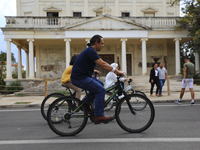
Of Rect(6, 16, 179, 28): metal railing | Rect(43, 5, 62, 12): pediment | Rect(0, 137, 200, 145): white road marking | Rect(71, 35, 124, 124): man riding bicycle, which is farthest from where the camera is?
Rect(43, 5, 62, 12): pediment

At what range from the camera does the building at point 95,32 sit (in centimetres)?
2308

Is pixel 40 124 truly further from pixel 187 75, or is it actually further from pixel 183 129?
pixel 187 75

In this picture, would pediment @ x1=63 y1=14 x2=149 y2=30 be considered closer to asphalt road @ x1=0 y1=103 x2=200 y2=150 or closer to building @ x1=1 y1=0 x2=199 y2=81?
building @ x1=1 y1=0 x2=199 y2=81

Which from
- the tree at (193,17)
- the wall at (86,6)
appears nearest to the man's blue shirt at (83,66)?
the tree at (193,17)

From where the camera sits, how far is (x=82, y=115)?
4336 millimetres

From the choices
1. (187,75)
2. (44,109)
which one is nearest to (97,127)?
(44,109)

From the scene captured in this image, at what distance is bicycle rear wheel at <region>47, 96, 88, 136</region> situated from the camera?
4320mm

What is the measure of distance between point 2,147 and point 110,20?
2068 cm

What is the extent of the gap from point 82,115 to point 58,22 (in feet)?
68.1

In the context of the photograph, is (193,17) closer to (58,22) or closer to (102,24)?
(102,24)

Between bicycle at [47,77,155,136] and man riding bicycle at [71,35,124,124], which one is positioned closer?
man riding bicycle at [71,35,124,124]

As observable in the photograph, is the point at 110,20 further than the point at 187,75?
Yes

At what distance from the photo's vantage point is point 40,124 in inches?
223

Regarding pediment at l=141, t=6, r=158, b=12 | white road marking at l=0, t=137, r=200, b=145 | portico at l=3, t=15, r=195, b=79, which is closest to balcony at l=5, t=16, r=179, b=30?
portico at l=3, t=15, r=195, b=79
